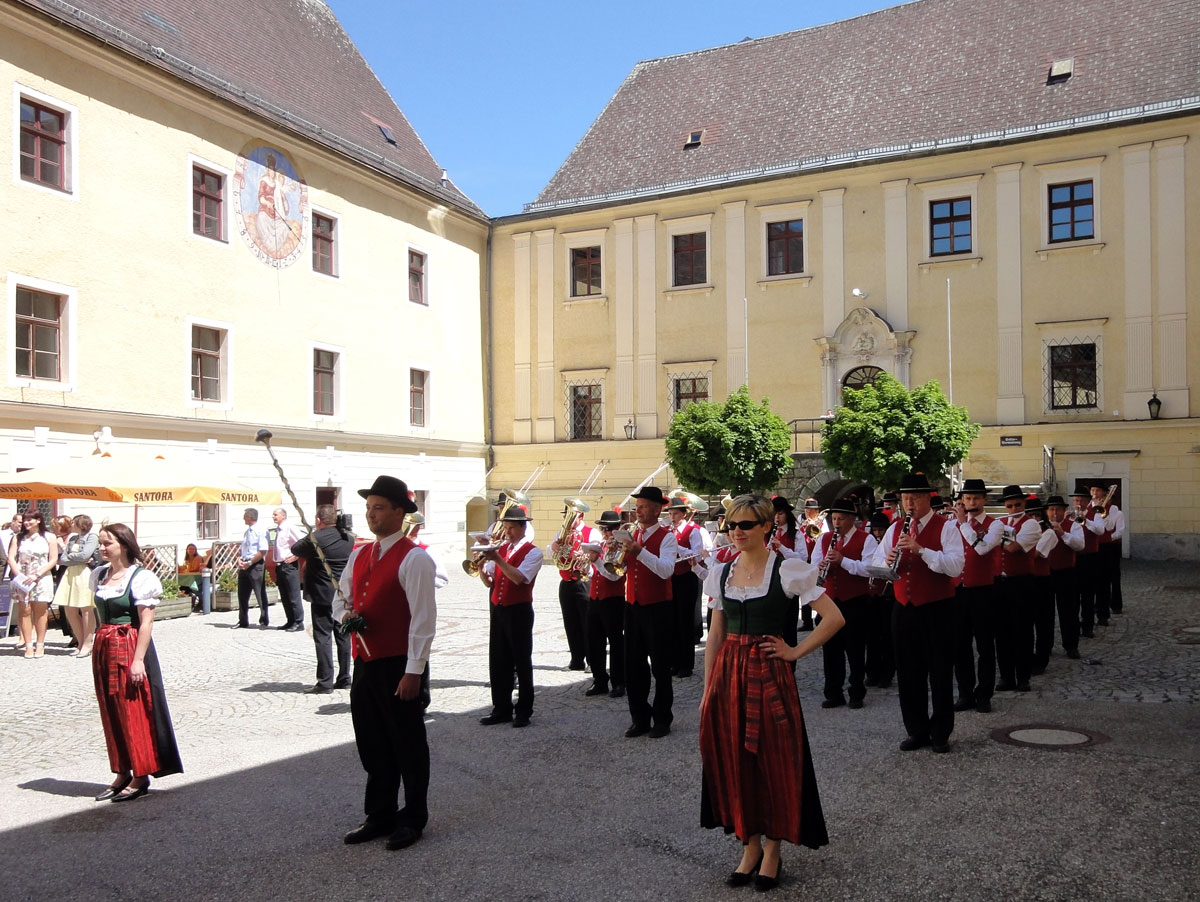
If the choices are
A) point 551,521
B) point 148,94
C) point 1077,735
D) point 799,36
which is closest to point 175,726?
point 1077,735

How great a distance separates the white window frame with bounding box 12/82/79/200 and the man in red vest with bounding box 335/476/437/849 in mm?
15352

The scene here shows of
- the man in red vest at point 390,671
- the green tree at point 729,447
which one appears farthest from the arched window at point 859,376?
the man in red vest at point 390,671

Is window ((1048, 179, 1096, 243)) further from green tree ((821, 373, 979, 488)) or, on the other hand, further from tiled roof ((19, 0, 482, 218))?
tiled roof ((19, 0, 482, 218))

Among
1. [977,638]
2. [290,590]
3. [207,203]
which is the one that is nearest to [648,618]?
[977,638]

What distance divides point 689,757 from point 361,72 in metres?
27.2

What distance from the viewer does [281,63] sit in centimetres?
2530

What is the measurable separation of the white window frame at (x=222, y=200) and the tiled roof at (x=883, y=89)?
10.6 m

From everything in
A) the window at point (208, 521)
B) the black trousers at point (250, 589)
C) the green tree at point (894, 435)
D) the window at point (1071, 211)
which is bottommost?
the black trousers at point (250, 589)

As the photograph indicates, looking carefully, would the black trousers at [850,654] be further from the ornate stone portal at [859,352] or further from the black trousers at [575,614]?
the ornate stone portal at [859,352]

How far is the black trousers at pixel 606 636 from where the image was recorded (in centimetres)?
948

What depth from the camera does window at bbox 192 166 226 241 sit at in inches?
830

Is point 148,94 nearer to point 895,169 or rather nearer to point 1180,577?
point 895,169

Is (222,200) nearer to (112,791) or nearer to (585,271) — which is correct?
(585,271)

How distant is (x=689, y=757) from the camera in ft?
23.4
